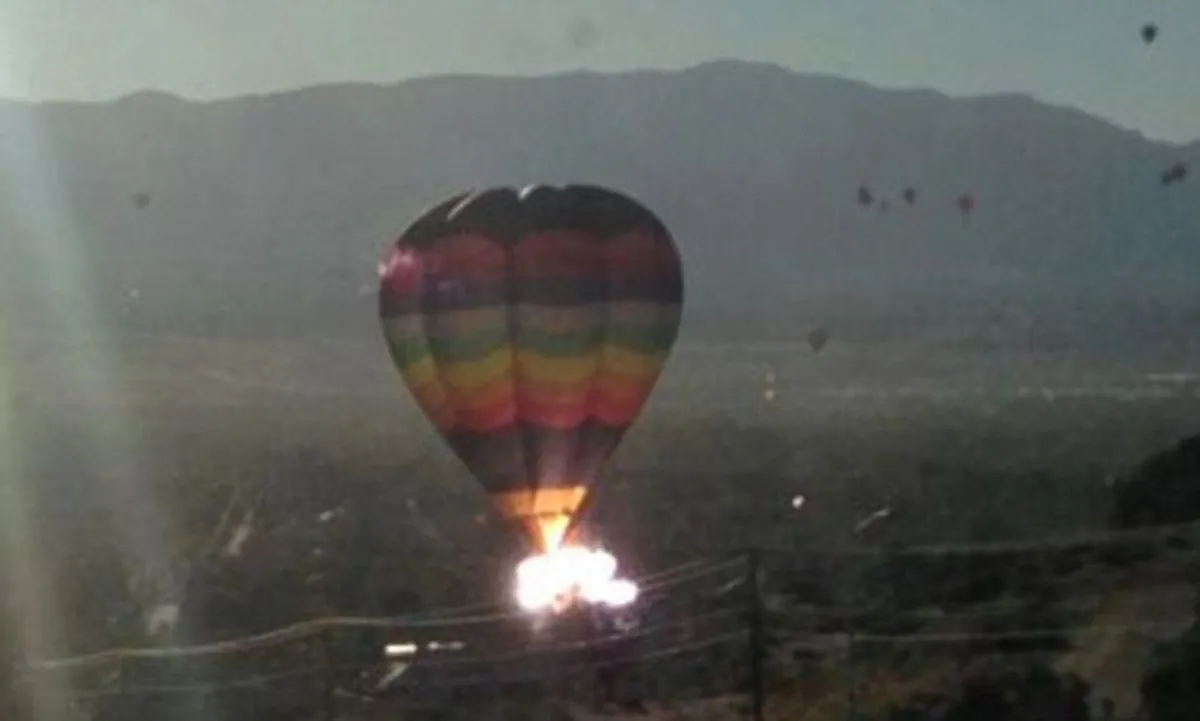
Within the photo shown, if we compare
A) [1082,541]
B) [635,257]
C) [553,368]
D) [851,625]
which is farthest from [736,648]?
[635,257]

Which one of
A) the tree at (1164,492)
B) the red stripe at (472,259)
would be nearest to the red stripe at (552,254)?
the red stripe at (472,259)

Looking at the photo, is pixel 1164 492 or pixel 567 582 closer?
pixel 567 582

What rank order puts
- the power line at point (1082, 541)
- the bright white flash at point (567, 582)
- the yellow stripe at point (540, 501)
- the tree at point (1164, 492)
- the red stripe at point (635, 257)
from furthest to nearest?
1. the tree at point (1164, 492)
2. the yellow stripe at point (540, 501)
3. the red stripe at point (635, 257)
4. the bright white flash at point (567, 582)
5. the power line at point (1082, 541)

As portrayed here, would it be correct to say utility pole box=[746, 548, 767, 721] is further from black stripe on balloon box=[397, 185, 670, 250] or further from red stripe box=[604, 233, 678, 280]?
black stripe on balloon box=[397, 185, 670, 250]

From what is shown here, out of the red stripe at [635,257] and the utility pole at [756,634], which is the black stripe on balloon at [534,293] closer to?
the red stripe at [635,257]

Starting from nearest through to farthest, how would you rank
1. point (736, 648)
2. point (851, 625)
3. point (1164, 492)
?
point (736, 648) < point (851, 625) < point (1164, 492)

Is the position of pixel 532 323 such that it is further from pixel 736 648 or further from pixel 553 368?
pixel 736 648
